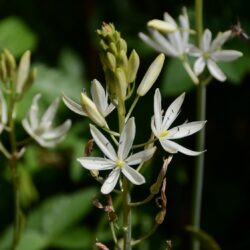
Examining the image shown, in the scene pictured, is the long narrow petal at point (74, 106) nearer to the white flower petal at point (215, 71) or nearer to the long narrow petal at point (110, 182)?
the long narrow petal at point (110, 182)

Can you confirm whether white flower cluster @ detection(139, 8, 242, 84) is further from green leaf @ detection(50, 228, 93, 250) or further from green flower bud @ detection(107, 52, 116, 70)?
green leaf @ detection(50, 228, 93, 250)

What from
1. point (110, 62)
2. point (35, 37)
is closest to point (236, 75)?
point (35, 37)

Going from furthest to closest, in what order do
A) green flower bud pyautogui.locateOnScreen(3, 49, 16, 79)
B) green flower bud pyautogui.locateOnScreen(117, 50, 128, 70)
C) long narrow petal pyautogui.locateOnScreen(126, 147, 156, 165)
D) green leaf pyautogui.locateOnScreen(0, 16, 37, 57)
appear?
green leaf pyautogui.locateOnScreen(0, 16, 37, 57)
green flower bud pyautogui.locateOnScreen(3, 49, 16, 79)
green flower bud pyautogui.locateOnScreen(117, 50, 128, 70)
long narrow petal pyautogui.locateOnScreen(126, 147, 156, 165)

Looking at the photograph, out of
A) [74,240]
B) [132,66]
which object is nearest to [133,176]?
[132,66]

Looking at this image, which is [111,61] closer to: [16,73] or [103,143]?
[103,143]

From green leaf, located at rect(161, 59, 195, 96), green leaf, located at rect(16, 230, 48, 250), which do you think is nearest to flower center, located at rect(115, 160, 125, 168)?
green leaf, located at rect(161, 59, 195, 96)

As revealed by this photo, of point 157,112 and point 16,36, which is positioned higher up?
point 16,36
